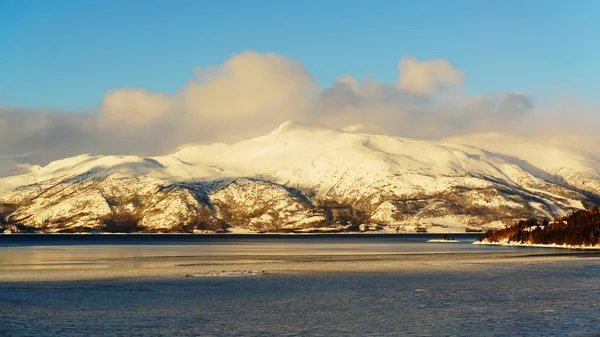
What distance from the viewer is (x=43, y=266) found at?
123 meters

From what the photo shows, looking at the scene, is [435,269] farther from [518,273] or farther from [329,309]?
[329,309]

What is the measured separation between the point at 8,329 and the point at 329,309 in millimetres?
27020

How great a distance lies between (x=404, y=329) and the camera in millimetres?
52844

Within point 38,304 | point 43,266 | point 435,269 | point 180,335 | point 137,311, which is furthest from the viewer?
point 43,266

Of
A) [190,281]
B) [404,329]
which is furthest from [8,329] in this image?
[190,281]

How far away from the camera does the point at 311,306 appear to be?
2611 inches

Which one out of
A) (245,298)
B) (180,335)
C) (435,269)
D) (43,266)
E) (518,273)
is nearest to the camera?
(180,335)

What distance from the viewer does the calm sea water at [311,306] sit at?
53.2m

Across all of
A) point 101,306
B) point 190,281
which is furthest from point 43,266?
point 101,306

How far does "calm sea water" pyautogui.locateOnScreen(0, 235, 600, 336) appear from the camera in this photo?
53.2 meters

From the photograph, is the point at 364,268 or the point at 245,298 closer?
the point at 245,298

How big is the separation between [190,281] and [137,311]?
2910cm

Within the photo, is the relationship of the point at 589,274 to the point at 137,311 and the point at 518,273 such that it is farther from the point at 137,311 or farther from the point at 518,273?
the point at 137,311

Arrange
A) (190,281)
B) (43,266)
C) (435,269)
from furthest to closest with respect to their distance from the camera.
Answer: (43,266) < (435,269) < (190,281)
